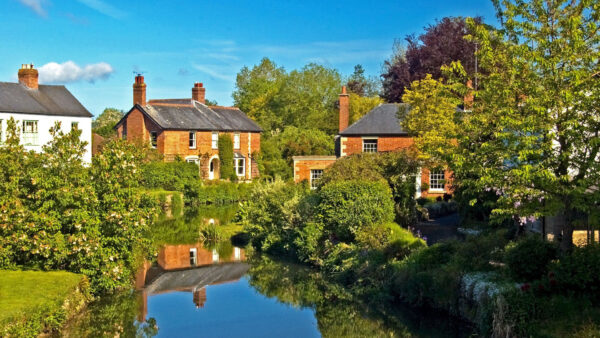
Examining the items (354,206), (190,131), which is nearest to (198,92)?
(190,131)

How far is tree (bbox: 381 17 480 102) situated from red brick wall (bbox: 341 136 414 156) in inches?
201

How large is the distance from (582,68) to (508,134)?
243 centimetres

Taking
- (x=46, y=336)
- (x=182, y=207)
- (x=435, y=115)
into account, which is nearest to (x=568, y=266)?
(x=46, y=336)

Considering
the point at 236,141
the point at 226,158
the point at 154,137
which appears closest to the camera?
the point at 154,137

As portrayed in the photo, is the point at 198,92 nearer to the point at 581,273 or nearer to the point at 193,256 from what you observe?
the point at 193,256

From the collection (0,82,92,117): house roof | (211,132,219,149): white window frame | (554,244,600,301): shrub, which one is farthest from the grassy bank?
(211,132,219,149): white window frame

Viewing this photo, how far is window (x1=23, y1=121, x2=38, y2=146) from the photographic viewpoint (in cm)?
4553

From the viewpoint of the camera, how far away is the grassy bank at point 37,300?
1442 centimetres

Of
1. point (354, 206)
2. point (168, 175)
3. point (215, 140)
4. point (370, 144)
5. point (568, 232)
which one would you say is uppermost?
point (215, 140)

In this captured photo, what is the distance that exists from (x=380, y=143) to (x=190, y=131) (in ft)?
71.2

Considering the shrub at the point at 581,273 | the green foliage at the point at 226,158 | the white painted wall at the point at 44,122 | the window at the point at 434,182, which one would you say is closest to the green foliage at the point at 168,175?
the white painted wall at the point at 44,122

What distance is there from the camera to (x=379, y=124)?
4347 centimetres

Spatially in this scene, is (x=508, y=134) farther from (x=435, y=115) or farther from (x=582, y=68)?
(x=435, y=115)

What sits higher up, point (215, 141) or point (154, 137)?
point (154, 137)
